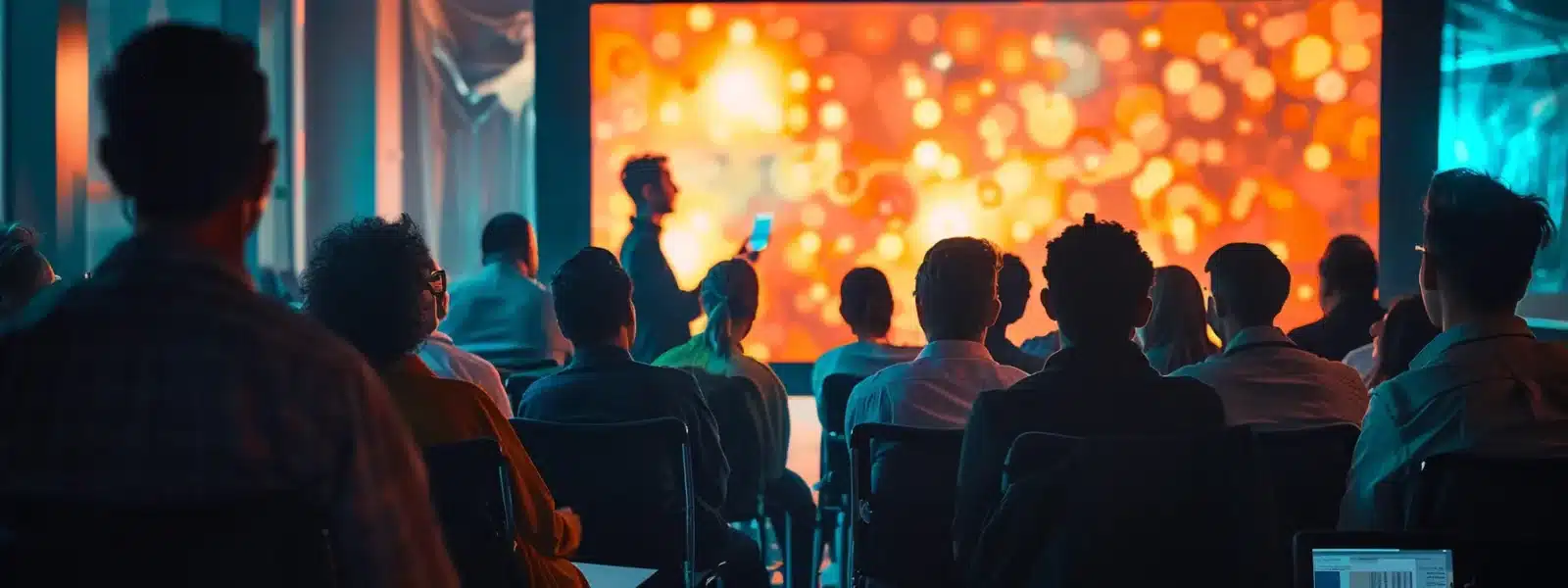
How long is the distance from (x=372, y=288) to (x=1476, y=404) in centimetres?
130

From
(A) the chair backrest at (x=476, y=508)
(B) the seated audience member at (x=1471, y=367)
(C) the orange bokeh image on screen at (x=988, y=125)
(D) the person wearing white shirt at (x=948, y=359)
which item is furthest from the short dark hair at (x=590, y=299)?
(C) the orange bokeh image on screen at (x=988, y=125)

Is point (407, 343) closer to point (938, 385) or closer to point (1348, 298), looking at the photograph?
point (938, 385)

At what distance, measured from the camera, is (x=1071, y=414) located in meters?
1.55

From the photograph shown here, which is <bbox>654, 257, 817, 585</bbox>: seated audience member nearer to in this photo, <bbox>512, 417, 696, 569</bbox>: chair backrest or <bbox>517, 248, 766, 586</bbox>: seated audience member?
<bbox>517, 248, 766, 586</bbox>: seated audience member

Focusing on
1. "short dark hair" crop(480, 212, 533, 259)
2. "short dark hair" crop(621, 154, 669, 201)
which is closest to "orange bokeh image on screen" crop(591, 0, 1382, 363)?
"short dark hair" crop(621, 154, 669, 201)

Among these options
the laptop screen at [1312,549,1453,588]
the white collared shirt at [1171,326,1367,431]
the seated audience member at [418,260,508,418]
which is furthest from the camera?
the seated audience member at [418,260,508,418]

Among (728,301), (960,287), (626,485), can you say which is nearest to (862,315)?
(728,301)

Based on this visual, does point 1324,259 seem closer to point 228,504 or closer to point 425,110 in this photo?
point 228,504

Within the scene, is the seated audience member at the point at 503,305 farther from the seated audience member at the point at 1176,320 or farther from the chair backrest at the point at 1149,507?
the chair backrest at the point at 1149,507

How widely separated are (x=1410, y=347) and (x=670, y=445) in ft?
4.84

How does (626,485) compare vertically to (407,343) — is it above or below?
below

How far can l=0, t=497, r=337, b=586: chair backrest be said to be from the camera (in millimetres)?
787

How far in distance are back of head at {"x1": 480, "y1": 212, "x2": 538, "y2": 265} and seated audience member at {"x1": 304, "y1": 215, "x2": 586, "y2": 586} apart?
2.26 meters

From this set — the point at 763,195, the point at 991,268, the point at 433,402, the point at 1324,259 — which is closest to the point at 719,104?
the point at 763,195
